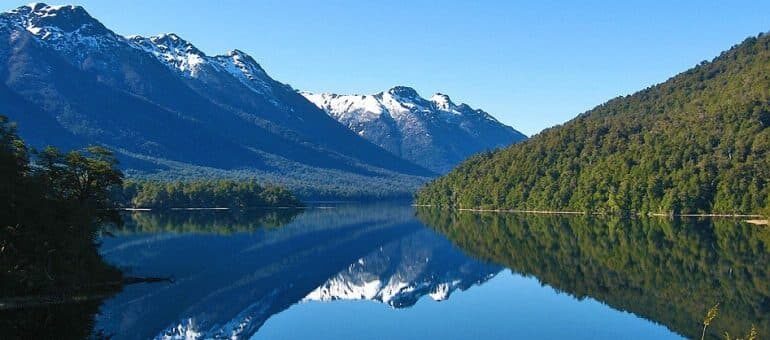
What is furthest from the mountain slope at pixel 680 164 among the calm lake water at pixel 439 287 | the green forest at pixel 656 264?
the calm lake water at pixel 439 287

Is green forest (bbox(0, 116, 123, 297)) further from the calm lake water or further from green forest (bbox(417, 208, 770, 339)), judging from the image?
green forest (bbox(417, 208, 770, 339))

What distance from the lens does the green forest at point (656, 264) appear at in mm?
48219

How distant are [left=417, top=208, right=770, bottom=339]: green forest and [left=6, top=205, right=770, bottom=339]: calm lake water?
0.17 meters

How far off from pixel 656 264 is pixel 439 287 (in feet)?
76.5

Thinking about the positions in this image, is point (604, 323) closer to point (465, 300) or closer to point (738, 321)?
point (738, 321)

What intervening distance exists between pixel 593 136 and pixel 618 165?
21.8m

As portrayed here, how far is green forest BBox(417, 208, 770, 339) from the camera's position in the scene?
4822 centimetres

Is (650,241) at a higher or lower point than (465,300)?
higher

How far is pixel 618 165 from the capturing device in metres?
178

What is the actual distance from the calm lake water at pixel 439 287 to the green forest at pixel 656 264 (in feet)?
0.55

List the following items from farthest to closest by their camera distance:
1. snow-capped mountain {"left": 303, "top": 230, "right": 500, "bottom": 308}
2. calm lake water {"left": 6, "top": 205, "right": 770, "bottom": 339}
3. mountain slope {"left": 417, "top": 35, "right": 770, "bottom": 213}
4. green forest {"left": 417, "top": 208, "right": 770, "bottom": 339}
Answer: mountain slope {"left": 417, "top": 35, "right": 770, "bottom": 213}, snow-capped mountain {"left": 303, "top": 230, "right": 500, "bottom": 308}, green forest {"left": 417, "top": 208, "right": 770, "bottom": 339}, calm lake water {"left": 6, "top": 205, "right": 770, "bottom": 339}

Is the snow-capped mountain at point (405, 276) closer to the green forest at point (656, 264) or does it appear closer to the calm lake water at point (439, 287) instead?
the calm lake water at point (439, 287)

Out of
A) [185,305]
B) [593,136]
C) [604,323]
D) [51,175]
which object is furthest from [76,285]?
[593,136]

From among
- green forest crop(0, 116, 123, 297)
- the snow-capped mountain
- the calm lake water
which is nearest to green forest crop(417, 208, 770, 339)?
the calm lake water
